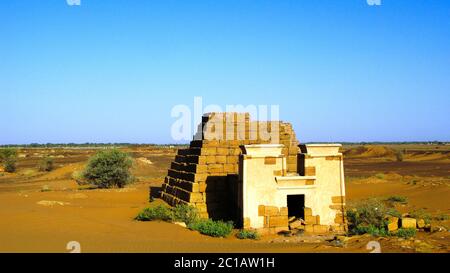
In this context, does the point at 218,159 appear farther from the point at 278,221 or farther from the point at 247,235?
the point at 247,235

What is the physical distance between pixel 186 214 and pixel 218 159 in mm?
2404

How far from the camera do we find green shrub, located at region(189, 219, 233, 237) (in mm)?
12531

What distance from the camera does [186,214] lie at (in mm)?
14219

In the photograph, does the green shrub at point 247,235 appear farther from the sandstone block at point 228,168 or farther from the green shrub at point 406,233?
the green shrub at point 406,233

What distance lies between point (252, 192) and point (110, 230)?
13.9 feet

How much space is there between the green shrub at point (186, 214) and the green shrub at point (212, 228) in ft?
1.49

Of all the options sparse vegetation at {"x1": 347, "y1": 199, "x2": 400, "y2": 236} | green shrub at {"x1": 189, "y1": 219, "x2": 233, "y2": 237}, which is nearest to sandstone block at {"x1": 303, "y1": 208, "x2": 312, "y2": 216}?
sparse vegetation at {"x1": 347, "y1": 199, "x2": 400, "y2": 236}

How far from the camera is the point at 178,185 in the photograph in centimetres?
1698

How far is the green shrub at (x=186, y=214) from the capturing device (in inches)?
553

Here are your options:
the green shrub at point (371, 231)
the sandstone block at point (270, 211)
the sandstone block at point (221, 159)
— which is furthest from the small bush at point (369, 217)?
the sandstone block at point (221, 159)

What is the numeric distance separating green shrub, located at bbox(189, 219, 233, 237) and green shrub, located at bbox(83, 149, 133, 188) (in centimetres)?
1523

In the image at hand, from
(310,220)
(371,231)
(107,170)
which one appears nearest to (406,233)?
(371,231)

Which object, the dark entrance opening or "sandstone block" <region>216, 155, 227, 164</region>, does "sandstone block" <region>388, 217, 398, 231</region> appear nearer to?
the dark entrance opening
